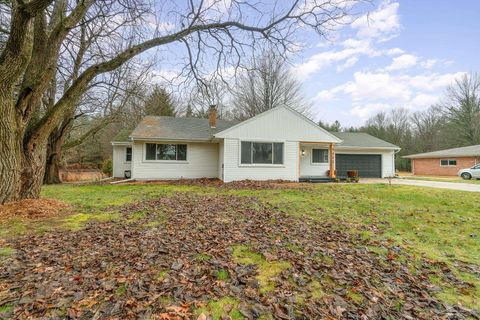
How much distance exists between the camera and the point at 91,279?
2693mm

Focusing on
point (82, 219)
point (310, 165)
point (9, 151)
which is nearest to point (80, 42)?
point (9, 151)

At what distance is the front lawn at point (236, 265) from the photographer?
2.37 metres

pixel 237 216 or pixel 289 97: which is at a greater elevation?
pixel 289 97

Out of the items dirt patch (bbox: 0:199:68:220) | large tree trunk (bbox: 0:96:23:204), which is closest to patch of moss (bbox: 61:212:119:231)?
dirt patch (bbox: 0:199:68:220)

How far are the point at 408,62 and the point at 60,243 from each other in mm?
16374

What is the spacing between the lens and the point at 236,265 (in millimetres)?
3230

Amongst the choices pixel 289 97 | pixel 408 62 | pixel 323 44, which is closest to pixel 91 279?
pixel 323 44

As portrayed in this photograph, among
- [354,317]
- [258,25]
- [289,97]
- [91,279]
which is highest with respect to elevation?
[289,97]

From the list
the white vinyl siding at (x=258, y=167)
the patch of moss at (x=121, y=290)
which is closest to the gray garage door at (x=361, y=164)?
the white vinyl siding at (x=258, y=167)

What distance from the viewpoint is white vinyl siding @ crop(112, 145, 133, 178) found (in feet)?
57.2

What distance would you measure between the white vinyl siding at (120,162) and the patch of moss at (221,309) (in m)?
16.9

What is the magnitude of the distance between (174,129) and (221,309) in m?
14.3

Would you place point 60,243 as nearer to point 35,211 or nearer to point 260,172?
point 35,211

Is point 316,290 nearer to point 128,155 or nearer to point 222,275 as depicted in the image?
point 222,275
